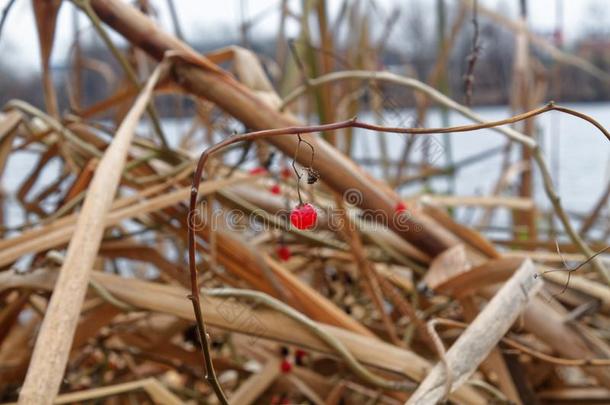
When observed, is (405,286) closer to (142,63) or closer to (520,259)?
(520,259)

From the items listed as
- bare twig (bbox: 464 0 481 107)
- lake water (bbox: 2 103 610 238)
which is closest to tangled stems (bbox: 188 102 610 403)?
bare twig (bbox: 464 0 481 107)

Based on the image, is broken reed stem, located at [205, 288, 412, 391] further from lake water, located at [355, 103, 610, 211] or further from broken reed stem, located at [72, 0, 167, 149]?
lake water, located at [355, 103, 610, 211]

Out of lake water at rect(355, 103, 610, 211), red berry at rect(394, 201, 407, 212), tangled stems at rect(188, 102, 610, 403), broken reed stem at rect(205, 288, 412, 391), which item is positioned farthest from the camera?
lake water at rect(355, 103, 610, 211)

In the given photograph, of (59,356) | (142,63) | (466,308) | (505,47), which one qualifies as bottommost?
(59,356)

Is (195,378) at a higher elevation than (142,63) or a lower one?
lower

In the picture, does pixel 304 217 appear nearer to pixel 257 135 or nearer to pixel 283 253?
pixel 257 135

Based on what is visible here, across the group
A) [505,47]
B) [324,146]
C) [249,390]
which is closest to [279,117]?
[324,146]

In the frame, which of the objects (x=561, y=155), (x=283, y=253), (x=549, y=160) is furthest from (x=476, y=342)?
(x=561, y=155)

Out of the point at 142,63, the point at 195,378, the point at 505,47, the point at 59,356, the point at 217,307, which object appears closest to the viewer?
the point at 59,356
